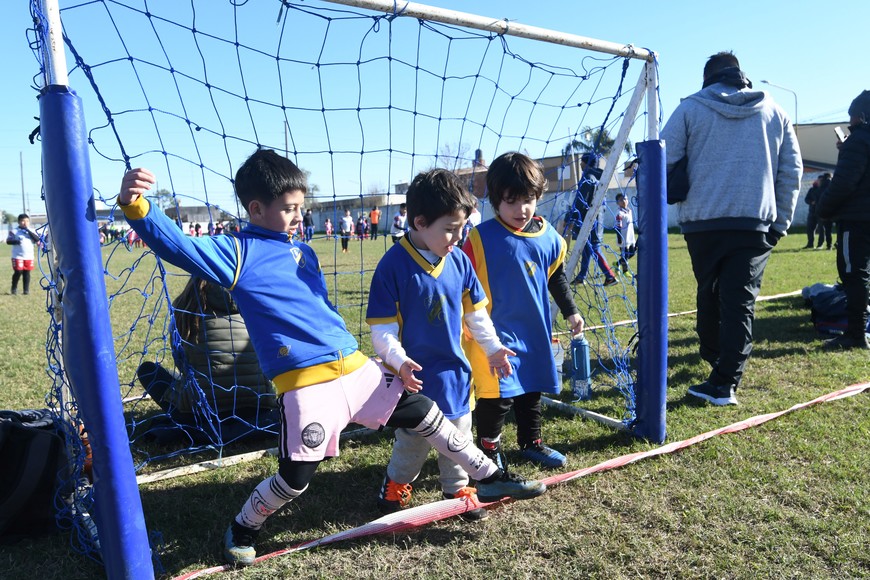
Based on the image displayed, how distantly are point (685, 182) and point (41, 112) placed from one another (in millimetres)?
3614

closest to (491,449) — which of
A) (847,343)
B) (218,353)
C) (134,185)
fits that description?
(218,353)

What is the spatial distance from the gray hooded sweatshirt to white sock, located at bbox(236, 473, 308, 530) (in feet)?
9.99

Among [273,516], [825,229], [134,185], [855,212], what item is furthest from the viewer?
[825,229]

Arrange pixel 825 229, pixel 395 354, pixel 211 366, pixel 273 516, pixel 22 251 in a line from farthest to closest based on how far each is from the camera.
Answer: pixel 825 229
pixel 22 251
pixel 211 366
pixel 273 516
pixel 395 354

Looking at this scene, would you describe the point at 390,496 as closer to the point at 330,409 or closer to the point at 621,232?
the point at 330,409

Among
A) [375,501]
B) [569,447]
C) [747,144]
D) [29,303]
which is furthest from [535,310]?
→ [29,303]

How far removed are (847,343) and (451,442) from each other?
4167 mm

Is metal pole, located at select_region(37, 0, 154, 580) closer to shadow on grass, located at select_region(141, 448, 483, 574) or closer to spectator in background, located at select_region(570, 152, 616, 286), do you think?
Answer: shadow on grass, located at select_region(141, 448, 483, 574)

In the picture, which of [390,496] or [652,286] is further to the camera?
[652,286]

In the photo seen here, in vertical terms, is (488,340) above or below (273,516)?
above

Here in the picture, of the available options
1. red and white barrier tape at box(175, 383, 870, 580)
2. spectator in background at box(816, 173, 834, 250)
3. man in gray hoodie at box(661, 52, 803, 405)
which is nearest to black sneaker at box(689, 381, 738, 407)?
man in gray hoodie at box(661, 52, 803, 405)

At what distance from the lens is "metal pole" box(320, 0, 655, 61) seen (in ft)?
8.70

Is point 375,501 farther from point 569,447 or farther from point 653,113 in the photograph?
point 653,113

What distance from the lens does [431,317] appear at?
262 centimetres
